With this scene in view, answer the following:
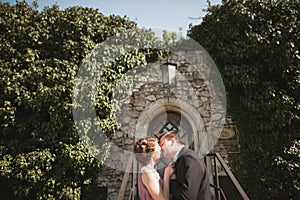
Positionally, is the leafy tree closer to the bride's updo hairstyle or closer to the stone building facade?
the stone building facade

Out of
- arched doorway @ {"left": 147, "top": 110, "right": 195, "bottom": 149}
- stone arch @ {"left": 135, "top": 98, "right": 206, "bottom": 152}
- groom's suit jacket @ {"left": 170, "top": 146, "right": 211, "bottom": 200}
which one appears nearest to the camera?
groom's suit jacket @ {"left": 170, "top": 146, "right": 211, "bottom": 200}

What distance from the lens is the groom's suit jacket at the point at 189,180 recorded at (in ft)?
7.74

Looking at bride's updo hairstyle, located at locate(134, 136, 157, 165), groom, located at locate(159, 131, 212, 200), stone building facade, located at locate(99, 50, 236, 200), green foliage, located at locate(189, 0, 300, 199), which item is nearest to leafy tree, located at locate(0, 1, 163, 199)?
stone building facade, located at locate(99, 50, 236, 200)

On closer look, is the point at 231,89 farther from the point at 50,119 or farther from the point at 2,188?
the point at 2,188

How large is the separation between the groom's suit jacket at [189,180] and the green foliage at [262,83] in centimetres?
308

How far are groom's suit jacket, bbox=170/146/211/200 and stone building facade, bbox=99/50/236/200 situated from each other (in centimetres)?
A: 329

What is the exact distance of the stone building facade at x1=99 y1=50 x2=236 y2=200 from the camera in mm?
5844

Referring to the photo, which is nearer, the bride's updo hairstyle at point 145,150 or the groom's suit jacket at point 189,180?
the groom's suit jacket at point 189,180

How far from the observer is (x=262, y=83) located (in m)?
5.54

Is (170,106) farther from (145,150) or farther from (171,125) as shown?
(145,150)

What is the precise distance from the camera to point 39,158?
4.76 meters

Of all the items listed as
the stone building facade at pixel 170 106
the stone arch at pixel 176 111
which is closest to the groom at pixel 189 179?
the stone building facade at pixel 170 106

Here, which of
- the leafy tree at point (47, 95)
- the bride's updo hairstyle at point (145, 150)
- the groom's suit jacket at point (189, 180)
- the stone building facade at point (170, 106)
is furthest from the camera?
the stone building facade at point (170, 106)

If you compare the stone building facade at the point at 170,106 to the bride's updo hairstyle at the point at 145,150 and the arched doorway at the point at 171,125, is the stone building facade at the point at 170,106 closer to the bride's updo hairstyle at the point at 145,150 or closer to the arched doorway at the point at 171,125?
the arched doorway at the point at 171,125
